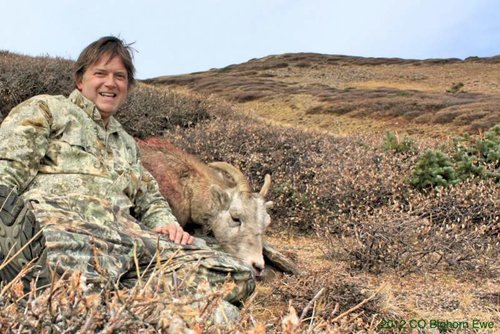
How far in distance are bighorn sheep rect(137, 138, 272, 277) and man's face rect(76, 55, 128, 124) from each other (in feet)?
5.97

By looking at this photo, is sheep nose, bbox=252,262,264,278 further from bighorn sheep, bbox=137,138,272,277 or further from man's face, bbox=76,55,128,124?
man's face, bbox=76,55,128,124

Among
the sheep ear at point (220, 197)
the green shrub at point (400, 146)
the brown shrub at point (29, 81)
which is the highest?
the brown shrub at point (29, 81)

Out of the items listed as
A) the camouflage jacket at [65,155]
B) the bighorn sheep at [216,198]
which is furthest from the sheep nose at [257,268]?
the camouflage jacket at [65,155]

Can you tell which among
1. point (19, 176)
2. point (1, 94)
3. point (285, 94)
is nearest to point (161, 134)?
point (1, 94)

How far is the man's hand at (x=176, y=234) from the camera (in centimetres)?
436

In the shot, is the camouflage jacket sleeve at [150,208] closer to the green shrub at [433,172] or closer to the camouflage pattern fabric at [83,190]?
the camouflage pattern fabric at [83,190]

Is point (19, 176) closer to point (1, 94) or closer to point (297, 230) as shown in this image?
point (297, 230)

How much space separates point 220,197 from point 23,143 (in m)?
2.53

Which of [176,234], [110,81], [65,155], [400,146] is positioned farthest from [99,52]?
[400,146]

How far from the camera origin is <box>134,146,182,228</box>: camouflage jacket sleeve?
478 cm

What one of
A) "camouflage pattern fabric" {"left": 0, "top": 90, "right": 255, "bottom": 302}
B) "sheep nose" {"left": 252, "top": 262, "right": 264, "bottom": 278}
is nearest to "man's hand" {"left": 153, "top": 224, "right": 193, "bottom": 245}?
"camouflage pattern fabric" {"left": 0, "top": 90, "right": 255, "bottom": 302}

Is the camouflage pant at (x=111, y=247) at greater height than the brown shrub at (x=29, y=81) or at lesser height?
lesser

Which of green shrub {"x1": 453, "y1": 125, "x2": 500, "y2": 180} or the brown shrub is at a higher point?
the brown shrub

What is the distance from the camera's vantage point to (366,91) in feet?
119
